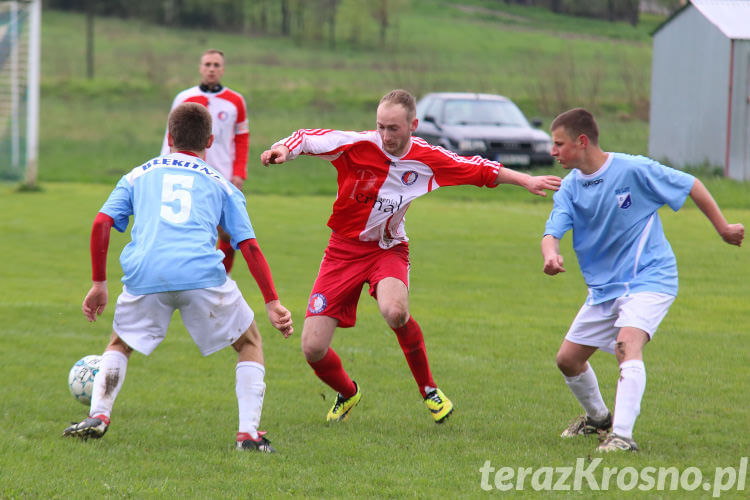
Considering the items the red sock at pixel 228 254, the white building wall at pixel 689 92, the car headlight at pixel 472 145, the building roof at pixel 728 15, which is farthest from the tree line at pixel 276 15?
the red sock at pixel 228 254

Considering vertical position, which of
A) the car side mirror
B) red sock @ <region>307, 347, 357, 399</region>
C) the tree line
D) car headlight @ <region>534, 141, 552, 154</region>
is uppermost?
the tree line

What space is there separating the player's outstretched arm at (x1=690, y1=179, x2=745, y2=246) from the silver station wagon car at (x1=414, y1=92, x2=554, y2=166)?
12734 millimetres

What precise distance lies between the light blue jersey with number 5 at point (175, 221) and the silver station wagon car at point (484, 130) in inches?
522

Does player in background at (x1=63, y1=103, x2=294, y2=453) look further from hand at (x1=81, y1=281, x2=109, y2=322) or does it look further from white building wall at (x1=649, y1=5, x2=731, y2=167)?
white building wall at (x1=649, y1=5, x2=731, y2=167)

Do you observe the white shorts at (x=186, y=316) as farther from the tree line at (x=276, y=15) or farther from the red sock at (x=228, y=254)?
the tree line at (x=276, y=15)

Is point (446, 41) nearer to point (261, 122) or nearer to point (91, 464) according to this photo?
point (261, 122)

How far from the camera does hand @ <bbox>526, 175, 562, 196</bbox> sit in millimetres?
5242

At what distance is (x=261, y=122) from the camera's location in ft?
108

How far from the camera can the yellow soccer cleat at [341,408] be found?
5680 millimetres

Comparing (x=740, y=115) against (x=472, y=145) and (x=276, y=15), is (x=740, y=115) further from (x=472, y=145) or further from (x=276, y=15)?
(x=276, y=15)

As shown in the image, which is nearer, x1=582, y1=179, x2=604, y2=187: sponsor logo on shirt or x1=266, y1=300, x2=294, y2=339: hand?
x1=266, y1=300, x2=294, y2=339: hand

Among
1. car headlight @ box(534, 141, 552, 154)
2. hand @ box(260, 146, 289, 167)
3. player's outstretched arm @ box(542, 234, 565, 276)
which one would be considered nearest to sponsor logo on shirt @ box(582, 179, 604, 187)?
player's outstretched arm @ box(542, 234, 565, 276)

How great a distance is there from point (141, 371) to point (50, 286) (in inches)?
141

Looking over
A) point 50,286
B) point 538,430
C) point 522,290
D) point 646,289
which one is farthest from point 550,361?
point 50,286
